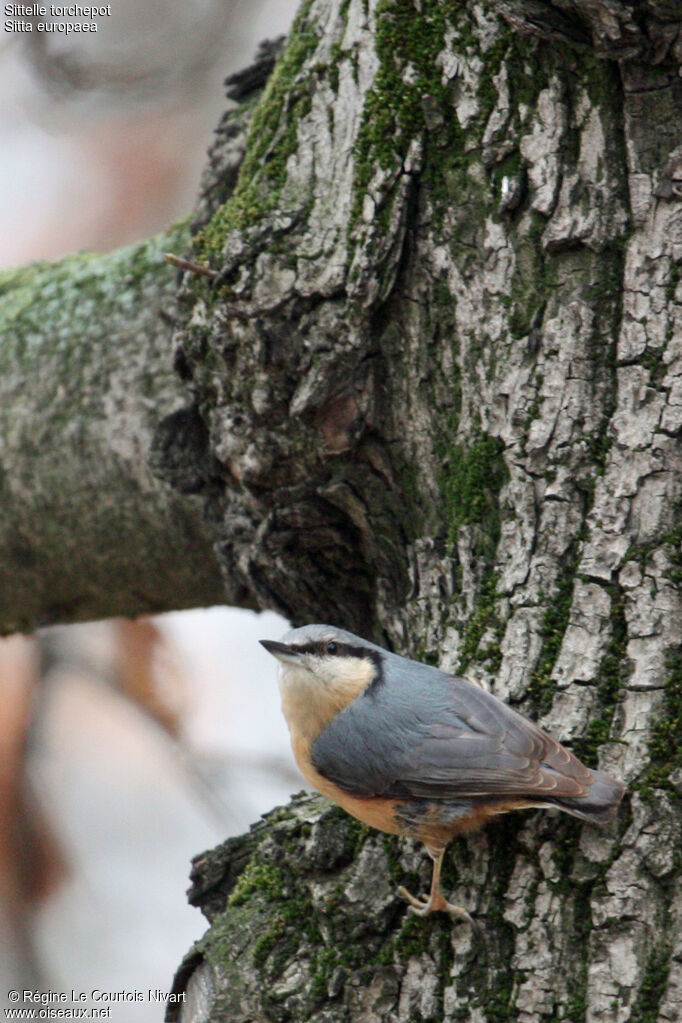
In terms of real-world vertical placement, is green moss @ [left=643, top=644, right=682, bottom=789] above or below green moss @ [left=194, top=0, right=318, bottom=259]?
below

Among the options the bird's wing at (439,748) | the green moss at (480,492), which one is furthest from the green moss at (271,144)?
the bird's wing at (439,748)

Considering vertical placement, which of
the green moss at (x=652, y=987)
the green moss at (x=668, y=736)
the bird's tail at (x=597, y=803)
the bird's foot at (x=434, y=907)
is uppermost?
the green moss at (x=668, y=736)

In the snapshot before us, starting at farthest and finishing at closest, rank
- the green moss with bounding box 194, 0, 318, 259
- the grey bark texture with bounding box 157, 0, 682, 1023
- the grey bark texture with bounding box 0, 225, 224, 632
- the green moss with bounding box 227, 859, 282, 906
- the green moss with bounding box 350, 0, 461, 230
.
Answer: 1. the grey bark texture with bounding box 0, 225, 224, 632
2. the green moss with bounding box 194, 0, 318, 259
3. the green moss with bounding box 350, 0, 461, 230
4. the green moss with bounding box 227, 859, 282, 906
5. the grey bark texture with bounding box 157, 0, 682, 1023

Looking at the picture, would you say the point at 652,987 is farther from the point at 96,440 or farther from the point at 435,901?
the point at 96,440

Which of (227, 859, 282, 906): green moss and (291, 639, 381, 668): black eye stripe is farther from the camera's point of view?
(291, 639, 381, 668): black eye stripe

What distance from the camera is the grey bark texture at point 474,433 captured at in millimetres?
1512

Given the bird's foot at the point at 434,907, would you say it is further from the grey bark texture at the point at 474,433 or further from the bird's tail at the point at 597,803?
the bird's tail at the point at 597,803

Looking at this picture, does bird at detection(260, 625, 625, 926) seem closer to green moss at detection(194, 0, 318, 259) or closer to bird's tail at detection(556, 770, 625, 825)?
bird's tail at detection(556, 770, 625, 825)

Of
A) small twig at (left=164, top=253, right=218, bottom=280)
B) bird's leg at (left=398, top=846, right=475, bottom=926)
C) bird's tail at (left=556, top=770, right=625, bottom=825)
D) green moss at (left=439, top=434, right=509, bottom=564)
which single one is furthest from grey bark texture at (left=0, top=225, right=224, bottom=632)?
bird's tail at (left=556, top=770, right=625, bottom=825)

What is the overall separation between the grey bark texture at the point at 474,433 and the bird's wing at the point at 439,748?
67 millimetres

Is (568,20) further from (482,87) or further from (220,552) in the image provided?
(220,552)

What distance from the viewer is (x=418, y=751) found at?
5.66ft

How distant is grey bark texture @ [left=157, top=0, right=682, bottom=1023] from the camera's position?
151cm

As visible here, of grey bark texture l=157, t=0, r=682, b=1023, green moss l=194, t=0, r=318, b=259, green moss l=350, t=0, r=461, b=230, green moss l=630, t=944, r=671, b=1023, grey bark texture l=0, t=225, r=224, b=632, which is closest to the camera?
green moss l=630, t=944, r=671, b=1023
